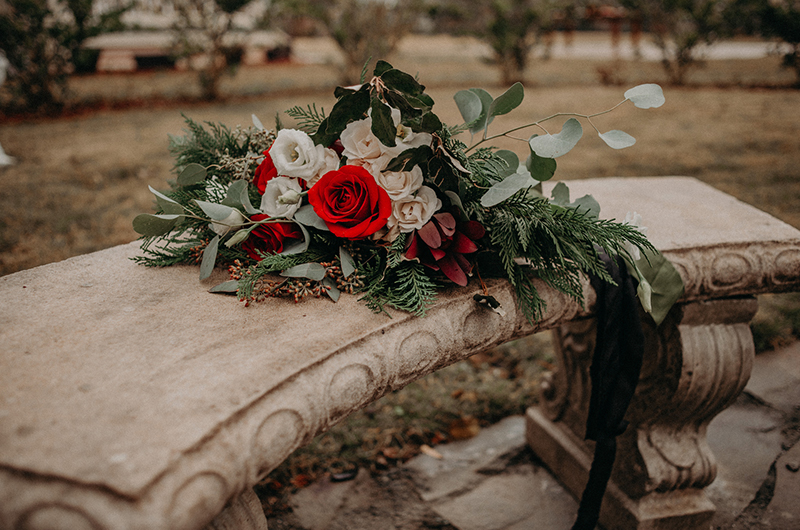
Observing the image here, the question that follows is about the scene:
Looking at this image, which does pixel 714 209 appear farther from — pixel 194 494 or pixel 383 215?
pixel 194 494

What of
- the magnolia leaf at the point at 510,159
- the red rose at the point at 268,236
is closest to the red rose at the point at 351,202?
the red rose at the point at 268,236

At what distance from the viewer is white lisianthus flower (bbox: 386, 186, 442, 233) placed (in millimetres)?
1083

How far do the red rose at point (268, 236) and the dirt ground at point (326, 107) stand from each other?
237 cm

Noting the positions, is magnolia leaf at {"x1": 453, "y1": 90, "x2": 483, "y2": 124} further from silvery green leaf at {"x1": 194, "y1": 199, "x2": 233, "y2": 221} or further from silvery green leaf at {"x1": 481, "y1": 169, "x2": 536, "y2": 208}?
silvery green leaf at {"x1": 194, "y1": 199, "x2": 233, "y2": 221}

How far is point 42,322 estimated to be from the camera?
1.03 metres

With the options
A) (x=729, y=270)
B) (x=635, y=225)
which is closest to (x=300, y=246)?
(x=635, y=225)

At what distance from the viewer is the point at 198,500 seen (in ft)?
2.27

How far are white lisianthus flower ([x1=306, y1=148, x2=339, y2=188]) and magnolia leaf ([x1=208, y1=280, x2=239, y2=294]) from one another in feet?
0.87

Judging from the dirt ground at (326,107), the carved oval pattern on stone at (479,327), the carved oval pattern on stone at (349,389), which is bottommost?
the dirt ground at (326,107)

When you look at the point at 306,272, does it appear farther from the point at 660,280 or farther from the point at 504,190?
the point at 660,280

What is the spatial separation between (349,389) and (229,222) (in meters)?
0.47

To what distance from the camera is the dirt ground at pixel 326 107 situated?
3.59 metres

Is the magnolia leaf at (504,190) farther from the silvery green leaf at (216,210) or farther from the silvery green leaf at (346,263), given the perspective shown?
the silvery green leaf at (216,210)

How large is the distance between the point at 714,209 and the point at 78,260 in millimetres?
1834
